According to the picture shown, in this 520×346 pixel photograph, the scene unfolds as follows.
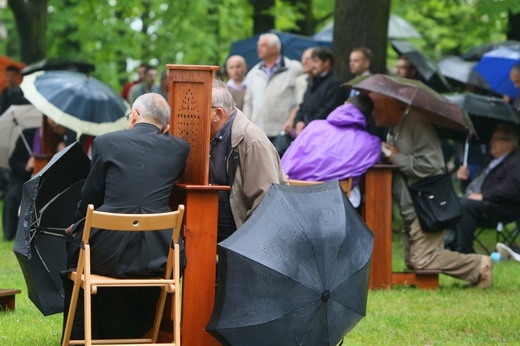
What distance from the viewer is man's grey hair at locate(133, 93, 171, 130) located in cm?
782

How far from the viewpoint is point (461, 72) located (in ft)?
58.4

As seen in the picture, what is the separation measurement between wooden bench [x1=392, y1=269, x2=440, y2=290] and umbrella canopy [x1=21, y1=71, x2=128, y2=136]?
14.2 feet

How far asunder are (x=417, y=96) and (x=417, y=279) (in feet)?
6.02

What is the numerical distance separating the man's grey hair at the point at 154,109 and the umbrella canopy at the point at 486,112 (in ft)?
21.9

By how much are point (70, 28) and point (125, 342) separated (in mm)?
21240

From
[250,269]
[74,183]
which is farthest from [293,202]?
[74,183]

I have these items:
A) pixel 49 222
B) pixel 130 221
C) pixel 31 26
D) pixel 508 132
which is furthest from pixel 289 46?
pixel 130 221

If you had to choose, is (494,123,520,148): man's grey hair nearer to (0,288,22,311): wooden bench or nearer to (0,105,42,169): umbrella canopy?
(0,105,42,169): umbrella canopy

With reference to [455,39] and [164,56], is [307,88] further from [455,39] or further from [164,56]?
[455,39]

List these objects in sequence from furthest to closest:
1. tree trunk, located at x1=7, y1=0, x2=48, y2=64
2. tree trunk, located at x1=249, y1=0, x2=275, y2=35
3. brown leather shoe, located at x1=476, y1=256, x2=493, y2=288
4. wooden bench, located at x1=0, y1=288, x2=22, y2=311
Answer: tree trunk, located at x1=7, y1=0, x2=48, y2=64 < tree trunk, located at x1=249, y1=0, x2=275, y2=35 < brown leather shoe, located at x1=476, y1=256, x2=493, y2=288 < wooden bench, located at x1=0, y1=288, x2=22, y2=311

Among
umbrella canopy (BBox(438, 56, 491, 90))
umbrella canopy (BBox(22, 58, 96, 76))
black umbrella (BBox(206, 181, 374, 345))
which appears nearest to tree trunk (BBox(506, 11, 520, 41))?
umbrella canopy (BBox(438, 56, 491, 90))

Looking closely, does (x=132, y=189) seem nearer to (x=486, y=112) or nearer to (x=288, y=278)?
(x=288, y=278)

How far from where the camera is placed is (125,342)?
7.91 metres

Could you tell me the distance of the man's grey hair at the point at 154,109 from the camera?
7.82 meters
